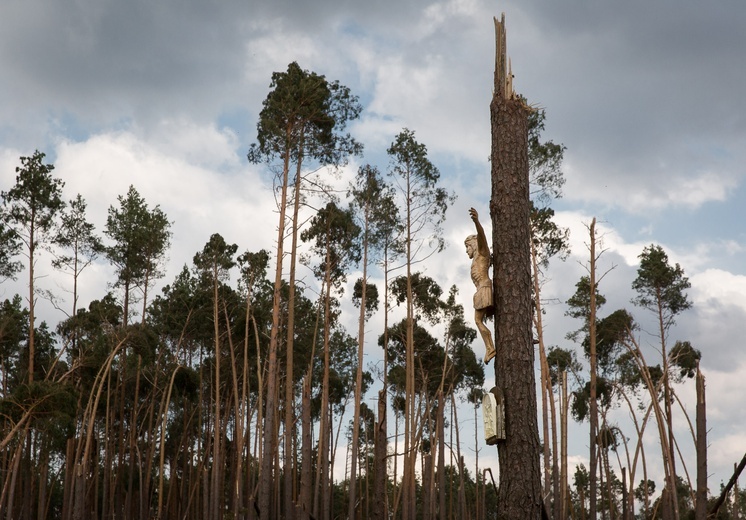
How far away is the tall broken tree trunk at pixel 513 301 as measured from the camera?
6.26 meters

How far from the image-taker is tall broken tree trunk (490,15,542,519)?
20.5 feet

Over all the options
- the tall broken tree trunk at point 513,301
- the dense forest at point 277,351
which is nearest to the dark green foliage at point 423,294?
the dense forest at point 277,351

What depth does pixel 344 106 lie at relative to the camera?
2028cm

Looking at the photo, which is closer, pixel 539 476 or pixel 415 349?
pixel 539 476

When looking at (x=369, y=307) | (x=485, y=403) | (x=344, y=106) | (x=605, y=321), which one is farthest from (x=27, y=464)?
(x=485, y=403)

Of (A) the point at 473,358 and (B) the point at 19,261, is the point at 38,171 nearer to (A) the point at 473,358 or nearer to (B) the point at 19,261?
(B) the point at 19,261

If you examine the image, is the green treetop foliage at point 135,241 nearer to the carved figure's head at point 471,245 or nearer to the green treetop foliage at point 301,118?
the green treetop foliage at point 301,118

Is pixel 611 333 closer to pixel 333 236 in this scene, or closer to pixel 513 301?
pixel 333 236

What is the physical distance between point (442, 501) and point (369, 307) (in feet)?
26.9

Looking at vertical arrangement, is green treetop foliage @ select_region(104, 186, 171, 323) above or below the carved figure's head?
above

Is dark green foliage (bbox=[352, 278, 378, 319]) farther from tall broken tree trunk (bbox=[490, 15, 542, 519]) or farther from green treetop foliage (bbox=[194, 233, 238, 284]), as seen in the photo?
tall broken tree trunk (bbox=[490, 15, 542, 519])

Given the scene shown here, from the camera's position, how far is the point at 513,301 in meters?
6.55

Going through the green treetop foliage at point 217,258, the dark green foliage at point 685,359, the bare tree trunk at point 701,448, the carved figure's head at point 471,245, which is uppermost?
the green treetop foliage at point 217,258

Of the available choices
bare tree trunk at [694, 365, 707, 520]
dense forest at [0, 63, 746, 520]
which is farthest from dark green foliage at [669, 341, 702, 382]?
bare tree trunk at [694, 365, 707, 520]
